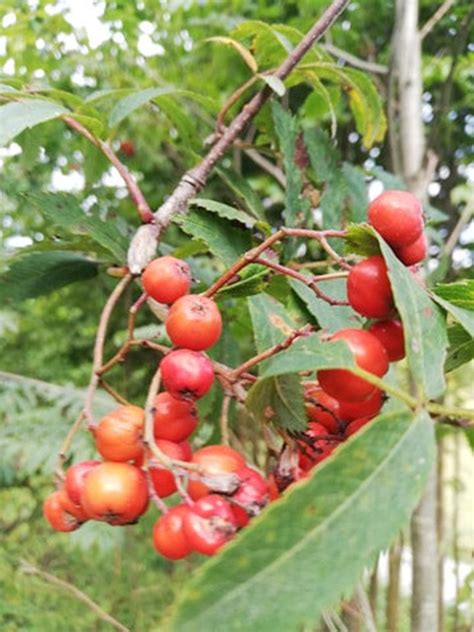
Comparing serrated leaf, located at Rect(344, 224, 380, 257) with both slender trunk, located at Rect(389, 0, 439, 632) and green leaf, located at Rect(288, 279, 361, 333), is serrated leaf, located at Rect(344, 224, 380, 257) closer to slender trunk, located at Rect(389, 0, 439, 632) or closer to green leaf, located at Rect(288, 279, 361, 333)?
green leaf, located at Rect(288, 279, 361, 333)

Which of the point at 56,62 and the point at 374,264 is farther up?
the point at 56,62

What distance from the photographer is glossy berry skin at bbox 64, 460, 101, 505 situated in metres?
0.42

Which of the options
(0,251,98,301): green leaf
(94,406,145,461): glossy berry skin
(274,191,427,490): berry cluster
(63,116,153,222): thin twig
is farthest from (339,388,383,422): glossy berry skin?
(0,251,98,301): green leaf

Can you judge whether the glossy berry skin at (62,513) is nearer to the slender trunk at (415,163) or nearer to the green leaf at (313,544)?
the green leaf at (313,544)

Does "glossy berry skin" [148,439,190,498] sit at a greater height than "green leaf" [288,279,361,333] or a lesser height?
lesser

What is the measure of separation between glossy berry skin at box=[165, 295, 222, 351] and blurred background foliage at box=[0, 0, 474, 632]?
29 centimetres

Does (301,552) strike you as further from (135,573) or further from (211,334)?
(135,573)

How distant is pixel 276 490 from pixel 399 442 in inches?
4.0

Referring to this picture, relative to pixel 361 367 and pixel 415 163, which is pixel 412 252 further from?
pixel 415 163

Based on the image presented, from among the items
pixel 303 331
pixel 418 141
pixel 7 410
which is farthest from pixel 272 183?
pixel 303 331

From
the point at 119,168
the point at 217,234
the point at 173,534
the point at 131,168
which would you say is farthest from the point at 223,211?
the point at 131,168

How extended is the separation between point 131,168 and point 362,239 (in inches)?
48.2

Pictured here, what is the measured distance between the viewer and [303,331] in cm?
40

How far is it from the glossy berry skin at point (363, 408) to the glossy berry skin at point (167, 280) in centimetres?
12
